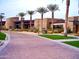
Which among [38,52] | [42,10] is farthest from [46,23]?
[38,52]

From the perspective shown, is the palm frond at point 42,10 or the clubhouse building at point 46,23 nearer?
the clubhouse building at point 46,23

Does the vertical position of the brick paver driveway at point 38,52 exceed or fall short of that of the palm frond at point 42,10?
it falls short

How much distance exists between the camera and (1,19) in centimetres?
12875

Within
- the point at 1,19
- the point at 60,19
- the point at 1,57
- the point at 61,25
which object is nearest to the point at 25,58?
the point at 1,57

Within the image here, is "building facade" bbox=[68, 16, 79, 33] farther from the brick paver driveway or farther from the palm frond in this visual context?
the brick paver driveway

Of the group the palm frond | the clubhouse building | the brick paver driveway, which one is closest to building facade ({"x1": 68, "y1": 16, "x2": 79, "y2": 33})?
the clubhouse building

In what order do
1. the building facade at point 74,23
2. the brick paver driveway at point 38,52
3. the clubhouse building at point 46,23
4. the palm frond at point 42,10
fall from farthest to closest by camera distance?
1. the palm frond at point 42,10
2. the clubhouse building at point 46,23
3. the building facade at point 74,23
4. the brick paver driveway at point 38,52

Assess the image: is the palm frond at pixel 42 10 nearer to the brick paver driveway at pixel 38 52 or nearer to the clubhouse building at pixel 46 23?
the clubhouse building at pixel 46 23

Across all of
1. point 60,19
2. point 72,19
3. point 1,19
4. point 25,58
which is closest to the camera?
point 25,58

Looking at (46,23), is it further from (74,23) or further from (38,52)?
(38,52)

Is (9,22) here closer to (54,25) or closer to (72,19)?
(54,25)

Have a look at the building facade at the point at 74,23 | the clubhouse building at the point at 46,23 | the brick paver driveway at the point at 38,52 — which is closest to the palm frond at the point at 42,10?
the clubhouse building at the point at 46,23

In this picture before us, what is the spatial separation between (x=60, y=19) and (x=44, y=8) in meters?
6.99

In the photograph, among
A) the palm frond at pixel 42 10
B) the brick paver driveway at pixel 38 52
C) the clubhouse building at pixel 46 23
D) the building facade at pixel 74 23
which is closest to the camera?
the brick paver driveway at pixel 38 52
